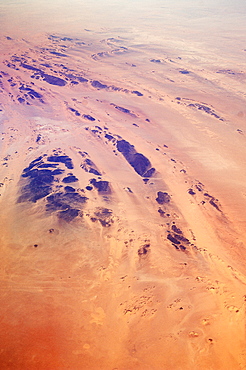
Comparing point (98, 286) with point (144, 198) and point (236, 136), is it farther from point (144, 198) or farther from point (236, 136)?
point (236, 136)

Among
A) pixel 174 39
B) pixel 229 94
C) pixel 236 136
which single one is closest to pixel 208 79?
pixel 229 94

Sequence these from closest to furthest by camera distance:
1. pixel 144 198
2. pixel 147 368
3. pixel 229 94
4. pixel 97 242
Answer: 1. pixel 147 368
2. pixel 97 242
3. pixel 144 198
4. pixel 229 94

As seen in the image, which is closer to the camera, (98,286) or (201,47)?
(98,286)

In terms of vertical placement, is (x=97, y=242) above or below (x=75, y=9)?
below

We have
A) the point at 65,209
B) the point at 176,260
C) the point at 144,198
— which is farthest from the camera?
the point at 144,198

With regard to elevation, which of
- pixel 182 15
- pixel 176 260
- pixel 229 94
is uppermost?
pixel 182 15

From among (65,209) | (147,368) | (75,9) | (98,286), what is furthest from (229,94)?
(75,9)
